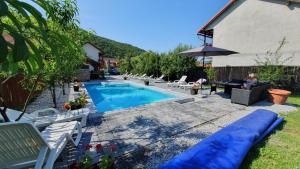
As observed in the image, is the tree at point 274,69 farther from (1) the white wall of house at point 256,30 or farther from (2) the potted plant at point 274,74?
(1) the white wall of house at point 256,30

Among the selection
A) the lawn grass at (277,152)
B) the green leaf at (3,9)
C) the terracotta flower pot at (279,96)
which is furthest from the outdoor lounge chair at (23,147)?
the terracotta flower pot at (279,96)

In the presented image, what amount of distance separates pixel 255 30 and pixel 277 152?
1360cm

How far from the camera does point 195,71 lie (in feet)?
56.4

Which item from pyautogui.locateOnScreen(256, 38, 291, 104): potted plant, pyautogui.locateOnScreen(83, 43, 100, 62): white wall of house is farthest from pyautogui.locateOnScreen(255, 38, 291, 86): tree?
pyautogui.locateOnScreen(83, 43, 100, 62): white wall of house

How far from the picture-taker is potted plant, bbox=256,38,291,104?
8.24 metres

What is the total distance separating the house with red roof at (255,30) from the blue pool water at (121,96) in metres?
7.37

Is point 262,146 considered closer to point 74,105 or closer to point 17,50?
point 17,50

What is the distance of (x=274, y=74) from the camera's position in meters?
10.4

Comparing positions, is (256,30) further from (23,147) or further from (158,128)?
(23,147)

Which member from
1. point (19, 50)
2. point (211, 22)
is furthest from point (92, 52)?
point (19, 50)

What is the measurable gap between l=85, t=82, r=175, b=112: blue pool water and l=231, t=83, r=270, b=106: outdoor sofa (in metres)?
3.90

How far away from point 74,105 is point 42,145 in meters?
3.89

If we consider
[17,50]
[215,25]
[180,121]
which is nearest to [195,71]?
[215,25]

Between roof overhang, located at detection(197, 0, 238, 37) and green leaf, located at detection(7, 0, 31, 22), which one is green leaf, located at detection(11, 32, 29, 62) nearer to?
green leaf, located at detection(7, 0, 31, 22)
